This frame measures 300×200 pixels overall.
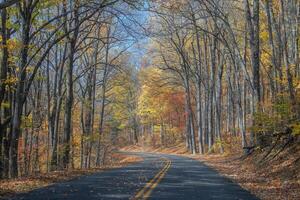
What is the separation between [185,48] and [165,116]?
81.0 ft

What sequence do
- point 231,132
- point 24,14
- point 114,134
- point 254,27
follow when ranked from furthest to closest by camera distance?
point 114,134 < point 231,132 < point 254,27 < point 24,14

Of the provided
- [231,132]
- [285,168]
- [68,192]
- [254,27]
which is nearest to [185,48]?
[231,132]

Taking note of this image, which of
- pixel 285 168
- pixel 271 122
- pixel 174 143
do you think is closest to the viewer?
pixel 285 168

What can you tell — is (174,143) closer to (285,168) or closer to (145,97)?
(145,97)

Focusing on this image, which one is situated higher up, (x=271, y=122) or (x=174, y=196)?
(x=271, y=122)

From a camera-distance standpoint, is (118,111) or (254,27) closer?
(254,27)

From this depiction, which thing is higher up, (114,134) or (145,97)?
(145,97)

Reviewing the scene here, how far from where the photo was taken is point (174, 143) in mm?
66750

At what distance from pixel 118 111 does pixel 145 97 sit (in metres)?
6.06

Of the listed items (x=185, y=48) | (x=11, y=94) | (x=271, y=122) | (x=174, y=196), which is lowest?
(x=174, y=196)

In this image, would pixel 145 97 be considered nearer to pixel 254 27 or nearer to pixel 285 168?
pixel 254 27

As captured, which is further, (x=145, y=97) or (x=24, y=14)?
(x=145, y=97)

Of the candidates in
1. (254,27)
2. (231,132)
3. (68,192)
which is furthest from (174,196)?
(231,132)

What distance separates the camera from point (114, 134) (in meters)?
73.2
